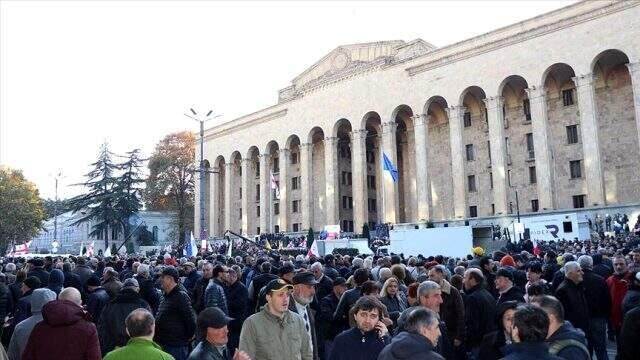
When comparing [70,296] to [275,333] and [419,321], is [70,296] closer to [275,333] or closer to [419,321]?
[275,333]

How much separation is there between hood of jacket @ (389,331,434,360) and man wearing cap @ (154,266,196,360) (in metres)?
3.68

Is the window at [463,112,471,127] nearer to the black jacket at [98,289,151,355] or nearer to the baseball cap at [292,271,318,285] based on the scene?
the baseball cap at [292,271,318,285]

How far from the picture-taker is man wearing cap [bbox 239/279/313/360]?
4.75 meters

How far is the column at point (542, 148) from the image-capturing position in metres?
32.8

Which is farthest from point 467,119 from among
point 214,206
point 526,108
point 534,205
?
point 214,206

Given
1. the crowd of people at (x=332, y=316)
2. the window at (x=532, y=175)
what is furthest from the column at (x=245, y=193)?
the crowd of people at (x=332, y=316)

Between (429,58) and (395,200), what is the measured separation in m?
10.6

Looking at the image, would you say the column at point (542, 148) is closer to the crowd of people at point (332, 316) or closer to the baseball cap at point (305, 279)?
the crowd of people at point (332, 316)

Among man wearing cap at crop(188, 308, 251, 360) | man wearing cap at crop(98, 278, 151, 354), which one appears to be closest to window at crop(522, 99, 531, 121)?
man wearing cap at crop(98, 278, 151, 354)

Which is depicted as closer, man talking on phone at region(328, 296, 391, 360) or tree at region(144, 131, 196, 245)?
man talking on phone at region(328, 296, 391, 360)

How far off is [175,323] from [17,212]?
5470 centimetres

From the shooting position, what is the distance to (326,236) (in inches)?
1462

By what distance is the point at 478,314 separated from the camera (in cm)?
674

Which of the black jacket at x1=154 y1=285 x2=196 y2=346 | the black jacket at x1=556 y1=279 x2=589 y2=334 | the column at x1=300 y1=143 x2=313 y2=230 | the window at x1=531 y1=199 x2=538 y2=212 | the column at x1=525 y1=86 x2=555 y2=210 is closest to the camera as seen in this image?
the black jacket at x1=154 y1=285 x2=196 y2=346
